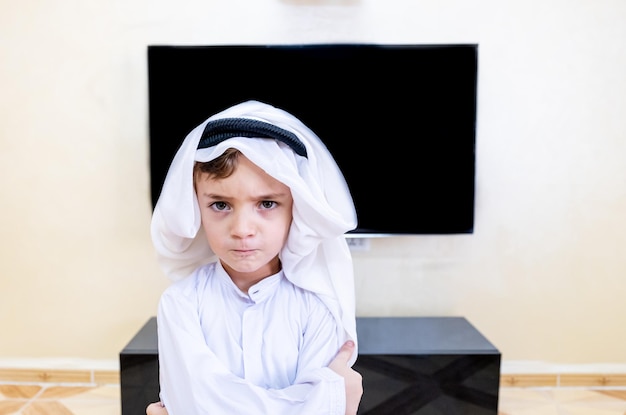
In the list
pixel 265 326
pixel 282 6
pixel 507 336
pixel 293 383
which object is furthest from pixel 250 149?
pixel 507 336

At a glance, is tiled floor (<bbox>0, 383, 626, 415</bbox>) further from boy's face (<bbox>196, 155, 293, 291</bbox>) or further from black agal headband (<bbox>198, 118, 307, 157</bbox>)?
black agal headband (<bbox>198, 118, 307, 157</bbox>)

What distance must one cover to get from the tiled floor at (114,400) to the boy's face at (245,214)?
1866 millimetres

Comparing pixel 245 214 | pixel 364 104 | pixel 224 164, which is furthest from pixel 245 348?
pixel 364 104

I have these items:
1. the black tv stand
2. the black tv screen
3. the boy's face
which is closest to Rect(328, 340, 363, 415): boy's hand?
the boy's face

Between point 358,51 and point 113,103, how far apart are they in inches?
48.2

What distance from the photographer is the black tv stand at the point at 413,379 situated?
2.29 metres

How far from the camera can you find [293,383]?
3.64ft

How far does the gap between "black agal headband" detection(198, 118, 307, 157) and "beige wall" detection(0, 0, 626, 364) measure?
66.9 inches

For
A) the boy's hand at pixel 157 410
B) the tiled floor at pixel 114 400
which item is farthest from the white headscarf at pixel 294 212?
the tiled floor at pixel 114 400

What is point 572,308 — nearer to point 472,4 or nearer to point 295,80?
point 472,4

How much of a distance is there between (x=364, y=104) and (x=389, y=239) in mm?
703

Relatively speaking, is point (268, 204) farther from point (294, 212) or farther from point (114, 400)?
point (114, 400)

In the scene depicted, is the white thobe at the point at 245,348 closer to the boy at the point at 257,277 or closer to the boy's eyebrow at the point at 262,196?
the boy at the point at 257,277

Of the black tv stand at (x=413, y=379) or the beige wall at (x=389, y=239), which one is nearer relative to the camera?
the black tv stand at (x=413, y=379)
